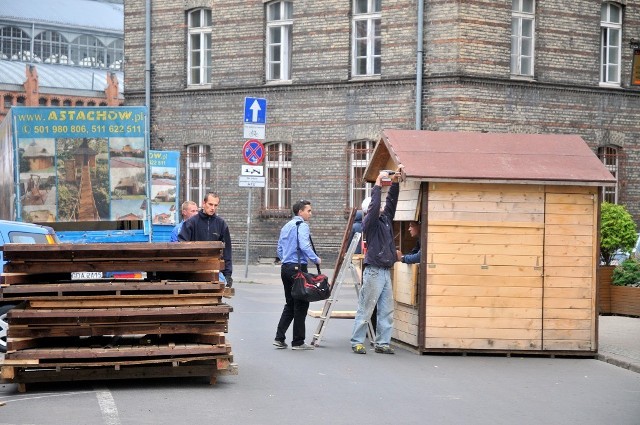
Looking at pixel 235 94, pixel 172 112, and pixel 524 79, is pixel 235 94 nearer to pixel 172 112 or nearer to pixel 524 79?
pixel 172 112

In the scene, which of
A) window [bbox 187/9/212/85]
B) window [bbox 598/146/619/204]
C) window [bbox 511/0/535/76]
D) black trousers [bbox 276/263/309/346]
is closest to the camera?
black trousers [bbox 276/263/309/346]

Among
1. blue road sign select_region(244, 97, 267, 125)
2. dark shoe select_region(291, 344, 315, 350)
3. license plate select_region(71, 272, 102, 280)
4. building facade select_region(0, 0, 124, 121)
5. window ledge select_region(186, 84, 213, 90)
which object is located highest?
building facade select_region(0, 0, 124, 121)

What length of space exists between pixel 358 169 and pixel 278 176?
240cm

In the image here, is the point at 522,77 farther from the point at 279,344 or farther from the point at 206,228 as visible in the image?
the point at 206,228

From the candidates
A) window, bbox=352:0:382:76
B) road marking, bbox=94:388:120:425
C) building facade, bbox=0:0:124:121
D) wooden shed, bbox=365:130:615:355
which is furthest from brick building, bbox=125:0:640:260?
building facade, bbox=0:0:124:121

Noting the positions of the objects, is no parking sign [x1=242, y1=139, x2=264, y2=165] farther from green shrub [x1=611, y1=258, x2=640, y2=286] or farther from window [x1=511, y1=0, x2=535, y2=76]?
green shrub [x1=611, y1=258, x2=640, y2=286]

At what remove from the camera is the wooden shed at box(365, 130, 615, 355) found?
1484cm

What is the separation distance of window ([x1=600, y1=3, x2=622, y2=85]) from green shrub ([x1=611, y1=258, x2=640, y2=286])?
13.7 meters

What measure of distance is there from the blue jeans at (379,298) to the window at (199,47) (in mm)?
21123

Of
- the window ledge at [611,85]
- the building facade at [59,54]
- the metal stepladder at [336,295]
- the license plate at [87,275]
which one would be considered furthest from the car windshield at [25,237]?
the building facade at [59,54]

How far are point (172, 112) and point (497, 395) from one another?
25174mm

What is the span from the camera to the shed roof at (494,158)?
48.1 feet

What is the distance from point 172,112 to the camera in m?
36.0

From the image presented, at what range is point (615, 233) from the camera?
70.6 ft
